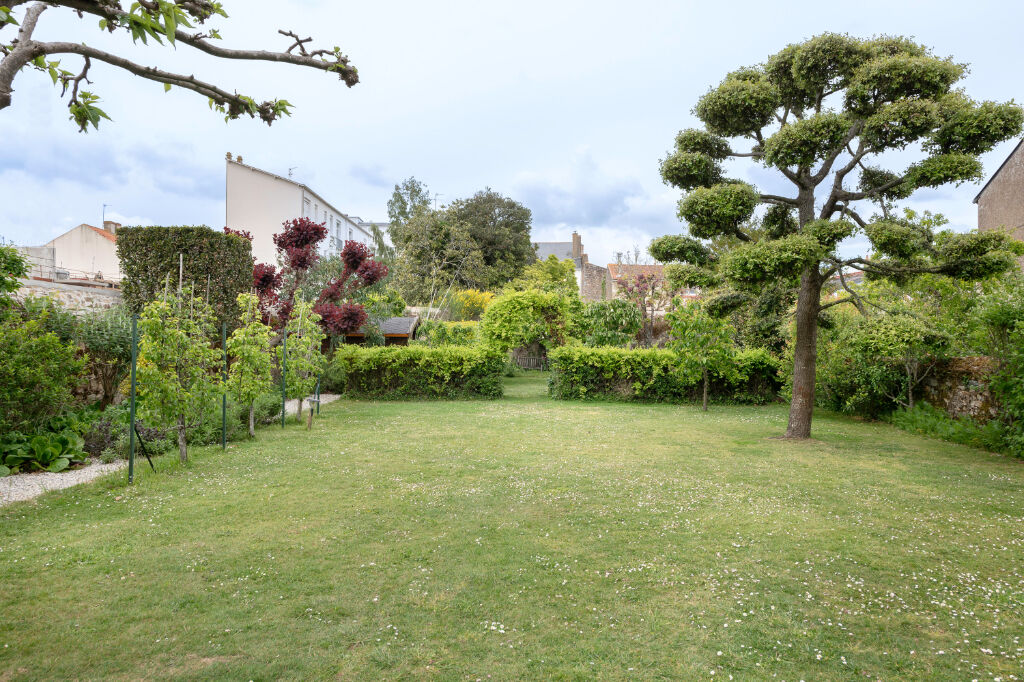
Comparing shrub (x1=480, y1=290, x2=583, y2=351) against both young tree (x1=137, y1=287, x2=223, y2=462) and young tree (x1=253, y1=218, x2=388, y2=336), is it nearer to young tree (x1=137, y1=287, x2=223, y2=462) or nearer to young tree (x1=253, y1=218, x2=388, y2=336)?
young tree (x1=253, y1=218, x2=388, y2=336)

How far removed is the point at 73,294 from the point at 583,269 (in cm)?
3723

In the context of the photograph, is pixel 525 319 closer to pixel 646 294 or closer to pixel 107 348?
pixel 646 294

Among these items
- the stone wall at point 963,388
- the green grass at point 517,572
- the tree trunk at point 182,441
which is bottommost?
the green grass at point 517,572

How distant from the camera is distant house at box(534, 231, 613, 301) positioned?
38.5 meters

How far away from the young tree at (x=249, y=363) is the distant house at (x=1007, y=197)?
22.8 metres

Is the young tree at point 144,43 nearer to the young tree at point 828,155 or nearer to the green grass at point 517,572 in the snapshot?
the green grass at point 517,572

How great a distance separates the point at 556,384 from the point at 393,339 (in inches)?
369

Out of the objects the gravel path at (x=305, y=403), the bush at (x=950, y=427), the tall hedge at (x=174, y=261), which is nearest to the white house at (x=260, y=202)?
the gravel path at (x=305, y=403)

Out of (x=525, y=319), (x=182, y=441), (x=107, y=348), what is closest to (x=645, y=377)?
(x=525, y=319)

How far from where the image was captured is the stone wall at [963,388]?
33.1ft

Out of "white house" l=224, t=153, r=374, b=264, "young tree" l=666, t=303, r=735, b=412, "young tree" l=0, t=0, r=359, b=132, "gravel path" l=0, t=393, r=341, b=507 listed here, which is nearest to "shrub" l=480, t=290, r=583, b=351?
"young tree" l=666, t=303, r=735, b=412

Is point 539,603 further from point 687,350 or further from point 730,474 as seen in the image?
point 687,350

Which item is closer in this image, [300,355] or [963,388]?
[963,388]

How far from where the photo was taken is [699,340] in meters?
14.6
